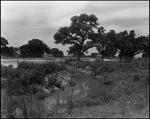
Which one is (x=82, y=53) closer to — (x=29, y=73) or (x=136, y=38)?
(x=136, y=38)

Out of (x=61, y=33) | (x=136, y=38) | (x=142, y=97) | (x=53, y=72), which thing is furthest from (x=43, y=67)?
(x=136, y=38)

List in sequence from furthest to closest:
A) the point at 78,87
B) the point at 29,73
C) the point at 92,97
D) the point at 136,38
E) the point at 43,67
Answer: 1. the point at 136,38
2. the point at 43,67
3. the point at 78,87
4. the point at 29,73
5. the point at 92,97

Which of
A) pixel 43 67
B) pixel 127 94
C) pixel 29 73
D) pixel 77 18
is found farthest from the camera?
pixel 77 18

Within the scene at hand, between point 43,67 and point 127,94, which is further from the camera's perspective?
point 43,67

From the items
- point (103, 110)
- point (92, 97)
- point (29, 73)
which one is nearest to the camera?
point (103, 110)

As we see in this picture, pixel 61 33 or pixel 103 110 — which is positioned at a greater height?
pixel 61 33

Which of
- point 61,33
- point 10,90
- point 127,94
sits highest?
point 61,33

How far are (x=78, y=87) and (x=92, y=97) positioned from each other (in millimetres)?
3130

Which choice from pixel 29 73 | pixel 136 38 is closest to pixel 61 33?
pixel 136 38

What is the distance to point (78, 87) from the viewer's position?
1266 cm

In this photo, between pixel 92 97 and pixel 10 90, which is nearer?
pixel 10 90

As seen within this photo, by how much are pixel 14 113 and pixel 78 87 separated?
264 inches

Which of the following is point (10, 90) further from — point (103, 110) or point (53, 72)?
point (53, 72)

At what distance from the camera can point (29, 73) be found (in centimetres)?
1140
